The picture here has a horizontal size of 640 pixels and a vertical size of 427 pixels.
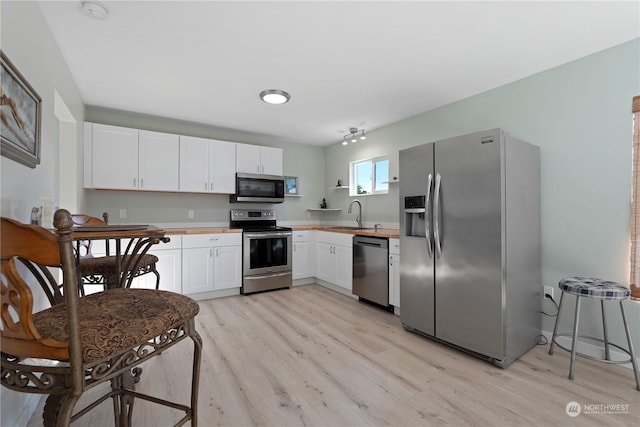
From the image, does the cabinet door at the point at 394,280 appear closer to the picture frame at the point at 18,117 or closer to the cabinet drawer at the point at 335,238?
the cabinet drawer at the point at 335,238

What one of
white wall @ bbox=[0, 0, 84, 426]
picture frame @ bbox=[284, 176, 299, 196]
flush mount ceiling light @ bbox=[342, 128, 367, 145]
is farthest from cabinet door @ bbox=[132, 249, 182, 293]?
flush mount ceiling light @ bbox=[342, 128, 367, 145]

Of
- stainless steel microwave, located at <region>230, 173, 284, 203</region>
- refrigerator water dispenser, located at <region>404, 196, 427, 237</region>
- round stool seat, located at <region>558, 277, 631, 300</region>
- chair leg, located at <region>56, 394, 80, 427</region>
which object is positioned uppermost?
stainless steel microwave, located at <region>230, 173, 284, 203</region>

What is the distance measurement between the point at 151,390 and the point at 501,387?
7.31 ft

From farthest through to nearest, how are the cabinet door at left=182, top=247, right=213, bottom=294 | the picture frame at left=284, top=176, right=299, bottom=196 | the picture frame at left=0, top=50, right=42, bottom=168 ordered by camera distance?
1. the picture frame at left=284, top=176, right=299, bottom=196
2. the cabinet door at left=182, top=247, right=213, bottom=294
3. the picture frame at left=0, top=50, right=42, bottom=168

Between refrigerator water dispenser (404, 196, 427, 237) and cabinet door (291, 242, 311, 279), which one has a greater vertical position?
refrigerator water dispenser (404, 196, 427, 237)

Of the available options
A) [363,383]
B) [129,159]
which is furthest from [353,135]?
[363,383]

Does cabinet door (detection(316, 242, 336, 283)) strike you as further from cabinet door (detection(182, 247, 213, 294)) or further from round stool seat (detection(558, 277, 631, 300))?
round stool seat (detection(558, 277, 631, 300))

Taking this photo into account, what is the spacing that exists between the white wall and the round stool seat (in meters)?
3.23

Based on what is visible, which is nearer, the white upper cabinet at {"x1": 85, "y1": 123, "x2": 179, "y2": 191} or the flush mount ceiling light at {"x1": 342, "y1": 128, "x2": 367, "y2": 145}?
the white upper cabinet at {"x1": 85, "y1": 123, "x2": 179, "y2": 191}

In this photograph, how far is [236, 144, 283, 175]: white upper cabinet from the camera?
4.25m

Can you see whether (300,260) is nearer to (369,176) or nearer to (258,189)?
(258,189)

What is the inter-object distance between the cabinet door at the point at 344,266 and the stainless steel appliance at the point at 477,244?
1139 mm

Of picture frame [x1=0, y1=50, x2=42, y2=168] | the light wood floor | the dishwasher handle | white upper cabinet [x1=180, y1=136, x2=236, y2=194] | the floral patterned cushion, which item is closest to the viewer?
the floral patterned cushion

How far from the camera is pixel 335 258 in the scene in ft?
13.2
